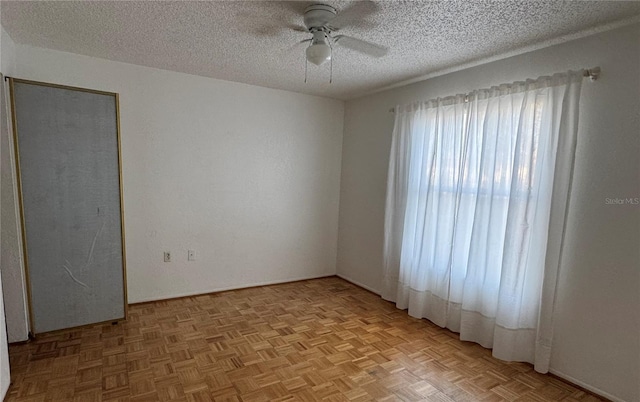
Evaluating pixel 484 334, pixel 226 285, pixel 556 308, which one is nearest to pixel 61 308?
pixel 226 285

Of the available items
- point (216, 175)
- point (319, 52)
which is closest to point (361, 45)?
point (319, 52)

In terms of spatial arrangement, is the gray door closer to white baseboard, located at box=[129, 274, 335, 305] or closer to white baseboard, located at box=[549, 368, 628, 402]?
white baseboard, located at box=[129, 274, 335, 305]

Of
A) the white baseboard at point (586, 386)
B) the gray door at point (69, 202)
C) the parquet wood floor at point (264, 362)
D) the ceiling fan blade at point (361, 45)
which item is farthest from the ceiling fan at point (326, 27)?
the white baseboard at point (586, 386)

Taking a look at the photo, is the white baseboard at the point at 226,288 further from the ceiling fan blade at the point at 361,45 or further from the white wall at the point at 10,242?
the ceiling fan blade at the point at 361,45

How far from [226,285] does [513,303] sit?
9.38 feet

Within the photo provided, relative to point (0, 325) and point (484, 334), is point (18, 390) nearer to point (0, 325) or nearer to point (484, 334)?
point (0, 325)

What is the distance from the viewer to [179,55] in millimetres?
2766

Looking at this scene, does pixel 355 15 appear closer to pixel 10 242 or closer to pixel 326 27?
pixel 326 27

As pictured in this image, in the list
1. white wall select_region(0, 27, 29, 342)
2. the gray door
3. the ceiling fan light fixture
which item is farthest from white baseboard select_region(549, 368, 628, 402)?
white wall select_region(0, 27, 29, 342)

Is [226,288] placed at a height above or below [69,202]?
below

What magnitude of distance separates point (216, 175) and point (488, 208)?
268 cm

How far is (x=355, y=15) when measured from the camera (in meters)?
1.97

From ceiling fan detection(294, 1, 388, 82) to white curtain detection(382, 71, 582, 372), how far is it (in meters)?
1.17

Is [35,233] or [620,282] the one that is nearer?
[620,282]
